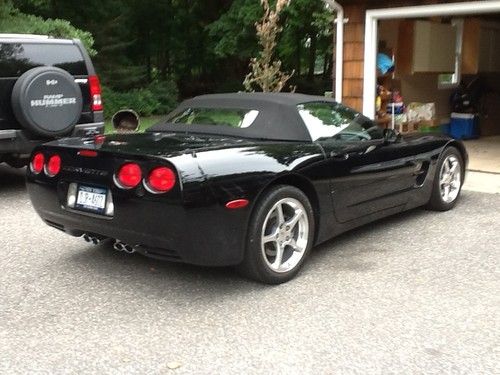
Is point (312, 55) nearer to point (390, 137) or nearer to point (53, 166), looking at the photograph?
point (390, 137)

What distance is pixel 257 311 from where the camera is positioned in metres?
3.75

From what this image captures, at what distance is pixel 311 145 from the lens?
4617mm

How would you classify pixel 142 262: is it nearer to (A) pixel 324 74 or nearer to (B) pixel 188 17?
(B) pixel 188 17

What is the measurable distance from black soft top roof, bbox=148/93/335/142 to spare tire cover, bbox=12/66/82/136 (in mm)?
2227

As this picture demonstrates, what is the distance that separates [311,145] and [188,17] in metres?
24.1

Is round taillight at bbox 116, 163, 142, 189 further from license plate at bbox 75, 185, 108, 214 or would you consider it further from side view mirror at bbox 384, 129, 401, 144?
side view mirror at bbox 384, 129, 401, 144

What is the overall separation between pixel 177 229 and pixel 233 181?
479mm

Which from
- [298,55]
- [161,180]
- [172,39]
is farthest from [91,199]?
[172,39]

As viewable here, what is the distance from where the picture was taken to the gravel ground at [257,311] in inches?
122

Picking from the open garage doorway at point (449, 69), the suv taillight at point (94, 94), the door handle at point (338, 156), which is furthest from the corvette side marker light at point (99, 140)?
the open garage doorway at point (449, 69)

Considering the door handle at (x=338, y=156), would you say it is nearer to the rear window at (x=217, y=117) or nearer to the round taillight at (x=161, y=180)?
the rear window at (x=217, y=117)

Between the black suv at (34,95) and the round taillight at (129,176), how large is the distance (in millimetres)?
3112

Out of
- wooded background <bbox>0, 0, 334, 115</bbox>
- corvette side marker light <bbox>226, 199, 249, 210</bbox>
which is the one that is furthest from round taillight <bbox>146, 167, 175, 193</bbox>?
wooded background <bbox>0, 0, 334, 115</bbox>

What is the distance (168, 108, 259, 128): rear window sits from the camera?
4.85 meters
